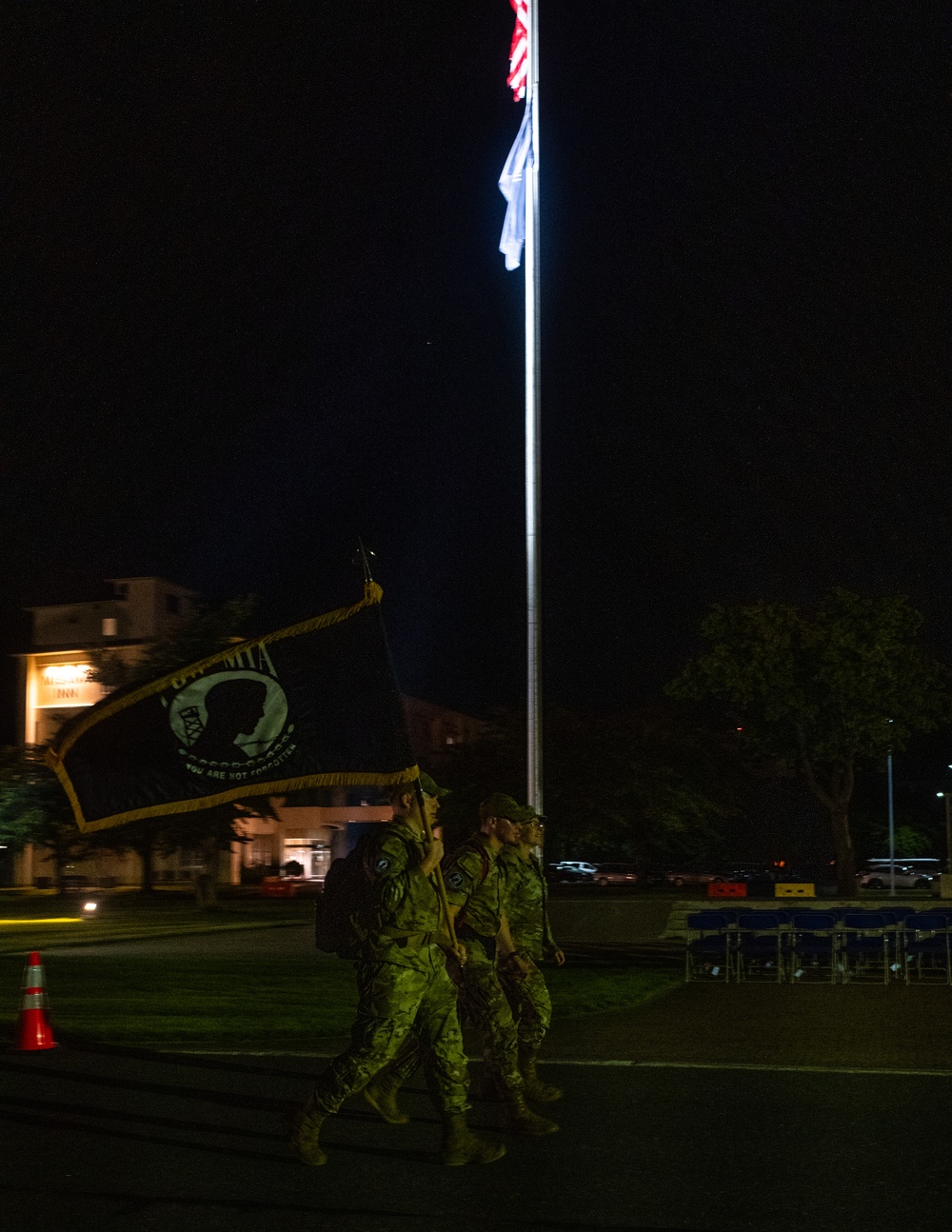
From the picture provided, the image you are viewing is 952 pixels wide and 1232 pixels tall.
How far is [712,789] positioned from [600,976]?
114 feet

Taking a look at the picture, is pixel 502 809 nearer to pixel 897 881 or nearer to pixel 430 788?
pixel 430 788

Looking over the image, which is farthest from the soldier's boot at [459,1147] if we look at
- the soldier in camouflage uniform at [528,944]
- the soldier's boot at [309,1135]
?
the soldier in camouflage uniform at [528,944]

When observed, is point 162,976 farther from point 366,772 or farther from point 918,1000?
point 366,772

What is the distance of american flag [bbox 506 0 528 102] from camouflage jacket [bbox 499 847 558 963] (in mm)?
12119

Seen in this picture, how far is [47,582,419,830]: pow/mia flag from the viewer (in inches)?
294

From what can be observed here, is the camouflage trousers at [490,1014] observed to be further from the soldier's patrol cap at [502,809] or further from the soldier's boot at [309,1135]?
the soldier's boot at [309,1135]

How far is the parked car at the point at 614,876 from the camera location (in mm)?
65188

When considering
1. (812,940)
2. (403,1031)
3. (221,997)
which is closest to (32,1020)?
(221,997)

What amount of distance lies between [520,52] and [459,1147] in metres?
14.7

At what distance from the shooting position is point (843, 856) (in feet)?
141

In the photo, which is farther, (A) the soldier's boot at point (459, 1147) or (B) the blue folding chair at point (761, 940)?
(B) the blue folding chair at point (761, 940)

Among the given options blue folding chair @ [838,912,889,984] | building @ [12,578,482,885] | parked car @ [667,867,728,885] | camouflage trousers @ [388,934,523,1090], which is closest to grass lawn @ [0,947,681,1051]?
blue folding chair @ [838,912,889,984]

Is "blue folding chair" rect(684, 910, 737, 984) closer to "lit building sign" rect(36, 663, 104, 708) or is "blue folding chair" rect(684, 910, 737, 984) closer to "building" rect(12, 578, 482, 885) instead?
"building" rect(12, 578, 482, 885)

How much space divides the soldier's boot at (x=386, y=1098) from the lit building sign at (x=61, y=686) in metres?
65.1
